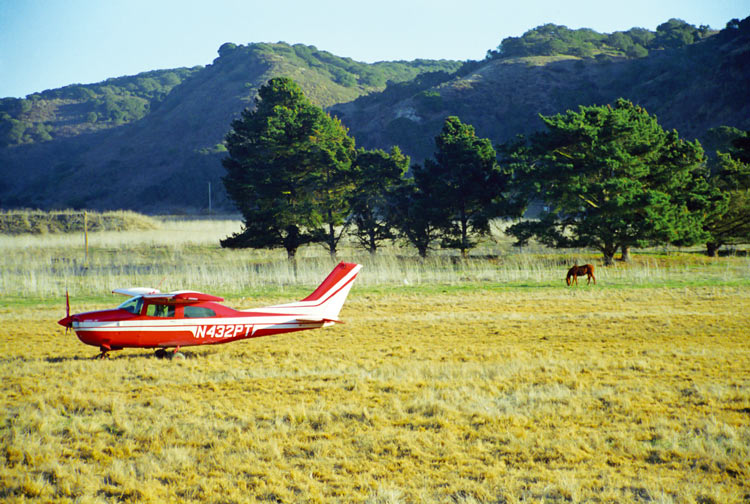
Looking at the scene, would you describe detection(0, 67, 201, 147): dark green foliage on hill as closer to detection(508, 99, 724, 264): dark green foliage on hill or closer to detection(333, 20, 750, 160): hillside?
detection(333, 20, 750, 160): hillside

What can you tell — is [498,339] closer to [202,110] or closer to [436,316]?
[436,316]

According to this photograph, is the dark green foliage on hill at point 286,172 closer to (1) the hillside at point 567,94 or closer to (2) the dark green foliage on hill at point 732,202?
(2) the dark green foliage on hill at point 732,202

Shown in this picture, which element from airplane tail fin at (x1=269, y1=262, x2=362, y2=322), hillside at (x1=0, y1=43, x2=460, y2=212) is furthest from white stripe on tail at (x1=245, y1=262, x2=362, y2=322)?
hillside at (x1=0, y1=43, x2=460, y2=212)

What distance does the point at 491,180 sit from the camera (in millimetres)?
31969

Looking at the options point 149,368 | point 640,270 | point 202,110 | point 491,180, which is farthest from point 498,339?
point 202,110

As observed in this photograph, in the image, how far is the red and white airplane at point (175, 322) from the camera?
38.5 ft

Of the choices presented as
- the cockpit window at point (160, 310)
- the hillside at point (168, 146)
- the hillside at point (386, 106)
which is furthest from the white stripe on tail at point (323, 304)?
the hillside at point (386, 106)

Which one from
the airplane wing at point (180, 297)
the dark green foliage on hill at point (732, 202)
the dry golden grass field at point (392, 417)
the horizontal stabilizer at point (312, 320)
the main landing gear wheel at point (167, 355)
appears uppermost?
the dark green foliage on hill at point (732, 202)

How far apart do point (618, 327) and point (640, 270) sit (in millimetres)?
13177

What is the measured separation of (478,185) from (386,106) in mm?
87400

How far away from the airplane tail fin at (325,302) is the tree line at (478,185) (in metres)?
17.5

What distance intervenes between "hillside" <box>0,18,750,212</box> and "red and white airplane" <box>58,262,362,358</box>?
8646 centimetres

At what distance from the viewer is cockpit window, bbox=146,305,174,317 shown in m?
12.0

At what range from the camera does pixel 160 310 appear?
39.7 ft
